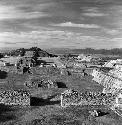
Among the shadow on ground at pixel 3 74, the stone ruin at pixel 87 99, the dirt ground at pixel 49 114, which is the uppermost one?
the shadow on ground at pixel 3 74

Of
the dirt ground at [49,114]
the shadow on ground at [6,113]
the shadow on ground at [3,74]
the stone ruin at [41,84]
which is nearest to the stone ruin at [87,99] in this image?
the dirt ground at [49,114]

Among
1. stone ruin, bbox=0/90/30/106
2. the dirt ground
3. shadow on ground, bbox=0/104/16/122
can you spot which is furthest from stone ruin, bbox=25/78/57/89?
shadow on ground, bbox=0/104/16/122

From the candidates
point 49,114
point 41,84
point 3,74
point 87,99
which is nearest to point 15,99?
point 49,114

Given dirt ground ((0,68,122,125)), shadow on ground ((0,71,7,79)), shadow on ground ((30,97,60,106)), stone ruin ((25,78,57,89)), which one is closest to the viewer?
dirt ground ((0,68,122,125))

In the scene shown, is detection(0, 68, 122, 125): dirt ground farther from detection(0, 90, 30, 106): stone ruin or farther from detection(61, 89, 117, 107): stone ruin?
detection(61, 89, 117, 107): stone ruin

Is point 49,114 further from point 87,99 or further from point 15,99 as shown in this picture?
point 87,99

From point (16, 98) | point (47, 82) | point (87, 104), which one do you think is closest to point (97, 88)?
point (47, 82)

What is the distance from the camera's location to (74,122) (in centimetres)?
2081

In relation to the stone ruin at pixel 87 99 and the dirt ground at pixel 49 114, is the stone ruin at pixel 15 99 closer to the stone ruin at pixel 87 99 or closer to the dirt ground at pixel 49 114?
the dirt ground at pixel 49 114

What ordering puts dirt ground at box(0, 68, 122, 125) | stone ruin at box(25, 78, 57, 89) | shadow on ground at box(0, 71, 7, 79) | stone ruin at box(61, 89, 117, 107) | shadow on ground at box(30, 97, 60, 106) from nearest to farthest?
1. dirt ground at box(0, 68, 122, 125)
2. stone ruin at box(61, 89, 117, 107)
3. shadow on ground at box(30, 97, 60, 106)
4. stone ruin at box(25, 78, 57, 89)
5. shadow on ground at box(0, 71, 7, 79)

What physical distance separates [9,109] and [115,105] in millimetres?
10731

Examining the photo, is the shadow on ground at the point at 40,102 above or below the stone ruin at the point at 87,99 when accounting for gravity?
below

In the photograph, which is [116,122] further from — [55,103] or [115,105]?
[55,103]

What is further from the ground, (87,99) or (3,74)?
(3,74)
